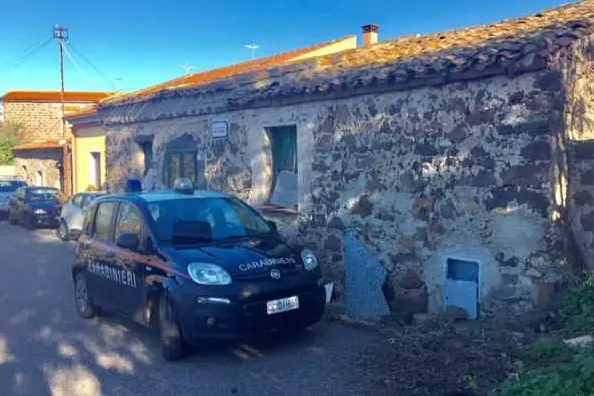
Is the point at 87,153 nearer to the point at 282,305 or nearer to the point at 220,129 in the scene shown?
the point at 220,129

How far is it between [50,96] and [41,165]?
48.1 feet

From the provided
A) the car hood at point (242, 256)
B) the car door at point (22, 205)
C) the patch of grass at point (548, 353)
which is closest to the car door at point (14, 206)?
the car door at point (22, 205)

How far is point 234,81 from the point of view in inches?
463

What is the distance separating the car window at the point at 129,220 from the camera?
6.90 metres

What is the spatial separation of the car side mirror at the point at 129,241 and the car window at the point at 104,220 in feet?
2.94

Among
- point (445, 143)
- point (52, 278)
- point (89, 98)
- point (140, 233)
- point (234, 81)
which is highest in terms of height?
point (89, 98)

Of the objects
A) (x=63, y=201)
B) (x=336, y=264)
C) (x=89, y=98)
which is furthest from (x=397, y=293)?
(x=89, y=98)

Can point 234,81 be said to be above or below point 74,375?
above

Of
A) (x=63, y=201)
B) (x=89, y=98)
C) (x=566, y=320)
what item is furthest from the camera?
(x=89, y=98)

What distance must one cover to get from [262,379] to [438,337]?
1.95 meters

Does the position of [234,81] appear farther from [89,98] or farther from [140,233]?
[89,98]

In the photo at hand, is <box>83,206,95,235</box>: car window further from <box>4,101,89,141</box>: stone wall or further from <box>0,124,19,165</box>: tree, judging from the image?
<box>4,101,89,141</box>: stone wall

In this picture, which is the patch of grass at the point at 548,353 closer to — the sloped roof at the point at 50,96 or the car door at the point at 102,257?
the car door at the point at 102,257

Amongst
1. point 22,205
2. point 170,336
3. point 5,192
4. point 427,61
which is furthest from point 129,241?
point 5,192
